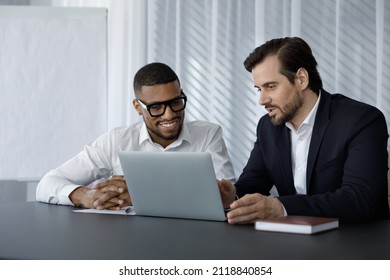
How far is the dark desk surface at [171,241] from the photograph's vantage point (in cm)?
134

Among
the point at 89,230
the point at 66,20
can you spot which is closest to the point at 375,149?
the point at 89,230

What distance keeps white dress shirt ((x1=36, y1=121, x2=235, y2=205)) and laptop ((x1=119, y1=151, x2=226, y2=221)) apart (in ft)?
2.96

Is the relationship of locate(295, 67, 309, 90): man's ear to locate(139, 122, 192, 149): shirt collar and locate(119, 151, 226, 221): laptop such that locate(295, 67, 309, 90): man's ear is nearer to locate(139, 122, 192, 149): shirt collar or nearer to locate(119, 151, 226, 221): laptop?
locate(139, 122, 192, 149): shirt collar

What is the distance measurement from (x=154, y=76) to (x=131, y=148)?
41 cm

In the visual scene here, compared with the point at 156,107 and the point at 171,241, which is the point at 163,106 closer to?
the point at 156,107

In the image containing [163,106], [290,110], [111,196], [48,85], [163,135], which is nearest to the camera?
[111,196]

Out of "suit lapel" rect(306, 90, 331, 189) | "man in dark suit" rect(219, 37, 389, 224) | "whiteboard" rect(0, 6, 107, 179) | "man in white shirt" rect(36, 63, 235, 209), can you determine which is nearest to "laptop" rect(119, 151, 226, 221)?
"man in dark suit" rect(219, 37, 389, 224)

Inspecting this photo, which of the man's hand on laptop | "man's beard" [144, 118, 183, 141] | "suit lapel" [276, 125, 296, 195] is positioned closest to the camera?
the man's hand on laptop

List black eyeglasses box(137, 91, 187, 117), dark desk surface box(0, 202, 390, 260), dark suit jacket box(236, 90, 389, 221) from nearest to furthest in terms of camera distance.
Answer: dark desk surface box(0, 202, 390, 260), dark suit jacket box(236, 90, 389, 221), black eyeglasses box(137, 91, 187, 117)

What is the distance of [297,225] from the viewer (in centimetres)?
158

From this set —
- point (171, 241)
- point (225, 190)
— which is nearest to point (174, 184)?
point (225, 190)

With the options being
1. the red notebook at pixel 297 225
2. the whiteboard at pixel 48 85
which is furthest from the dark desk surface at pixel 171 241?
the whiteboard at pixel 48 85

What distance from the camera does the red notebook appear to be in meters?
1.58
